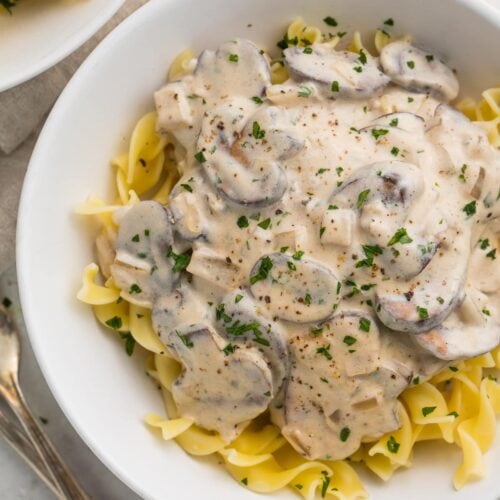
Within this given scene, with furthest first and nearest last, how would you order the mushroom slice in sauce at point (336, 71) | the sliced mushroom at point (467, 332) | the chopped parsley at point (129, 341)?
the chopped parsley at point (129, 341) < the mushroom slice in sauce at point (336, 71) < the sliced mushroom at point (467, 332)

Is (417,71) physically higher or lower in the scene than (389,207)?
higher

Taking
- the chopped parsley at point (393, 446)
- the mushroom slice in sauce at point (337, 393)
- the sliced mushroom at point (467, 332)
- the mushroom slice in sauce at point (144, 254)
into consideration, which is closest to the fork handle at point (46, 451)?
the mushroom slice in sauce at point (144, 254)

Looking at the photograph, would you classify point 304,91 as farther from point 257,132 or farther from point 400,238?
point 400,238

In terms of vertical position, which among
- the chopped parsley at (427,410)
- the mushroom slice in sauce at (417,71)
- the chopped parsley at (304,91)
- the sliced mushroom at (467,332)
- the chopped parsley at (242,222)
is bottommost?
the chopped parsley at (427,410)

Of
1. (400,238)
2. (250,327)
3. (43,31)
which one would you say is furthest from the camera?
(43,31)

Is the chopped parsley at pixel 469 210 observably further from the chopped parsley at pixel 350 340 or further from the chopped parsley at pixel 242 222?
the chopped parsley at pixel 242 222

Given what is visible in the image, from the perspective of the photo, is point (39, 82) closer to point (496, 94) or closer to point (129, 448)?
point (129, 448)

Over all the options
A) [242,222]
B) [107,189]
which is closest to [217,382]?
[242,222]

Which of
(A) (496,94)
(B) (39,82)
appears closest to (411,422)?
(A) (496,94)
